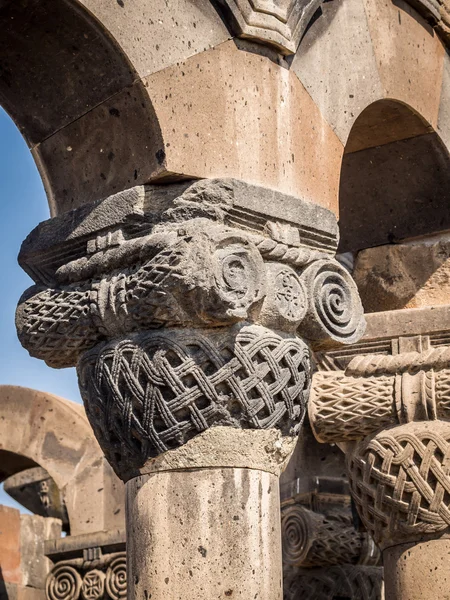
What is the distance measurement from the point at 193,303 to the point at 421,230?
2436mm

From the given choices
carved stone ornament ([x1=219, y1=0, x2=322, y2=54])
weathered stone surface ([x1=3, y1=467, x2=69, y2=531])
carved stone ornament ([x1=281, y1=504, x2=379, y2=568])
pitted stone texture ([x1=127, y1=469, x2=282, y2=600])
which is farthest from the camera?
weathered stone surface ([x1=3, y1=467, x2=69, y2=531])

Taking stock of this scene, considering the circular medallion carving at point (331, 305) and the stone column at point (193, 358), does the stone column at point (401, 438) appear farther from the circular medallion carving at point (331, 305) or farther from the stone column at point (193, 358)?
the stone column at point (193, 358)

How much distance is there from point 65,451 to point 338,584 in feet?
9.48

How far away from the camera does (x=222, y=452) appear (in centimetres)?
378

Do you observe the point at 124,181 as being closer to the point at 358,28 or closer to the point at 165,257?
the point at 165,257

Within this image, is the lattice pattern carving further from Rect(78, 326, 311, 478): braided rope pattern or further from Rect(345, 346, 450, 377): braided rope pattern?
Rect(78, 326, 311, 478): braided rope pattern

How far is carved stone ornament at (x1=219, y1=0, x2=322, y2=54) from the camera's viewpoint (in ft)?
13.8

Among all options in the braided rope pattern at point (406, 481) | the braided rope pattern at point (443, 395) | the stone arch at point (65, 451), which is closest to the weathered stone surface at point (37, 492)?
the stone arch at point (65, 451)

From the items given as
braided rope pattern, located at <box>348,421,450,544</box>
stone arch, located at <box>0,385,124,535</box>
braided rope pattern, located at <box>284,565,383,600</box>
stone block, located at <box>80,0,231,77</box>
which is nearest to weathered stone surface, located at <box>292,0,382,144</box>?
stone block, located at <box>80,0,231,77</box>

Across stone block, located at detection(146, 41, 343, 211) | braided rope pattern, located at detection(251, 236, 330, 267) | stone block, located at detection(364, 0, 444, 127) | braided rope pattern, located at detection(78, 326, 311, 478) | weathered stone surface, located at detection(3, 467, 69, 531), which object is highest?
stone block, located at detection(364, 0, 444, 127)

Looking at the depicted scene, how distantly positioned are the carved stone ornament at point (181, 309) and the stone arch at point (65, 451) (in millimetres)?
4794

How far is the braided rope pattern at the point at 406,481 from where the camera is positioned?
4793 millimetres

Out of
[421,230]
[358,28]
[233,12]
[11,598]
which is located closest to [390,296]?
[421,230]

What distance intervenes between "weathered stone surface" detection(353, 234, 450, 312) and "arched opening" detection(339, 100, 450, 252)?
6 centimetres
